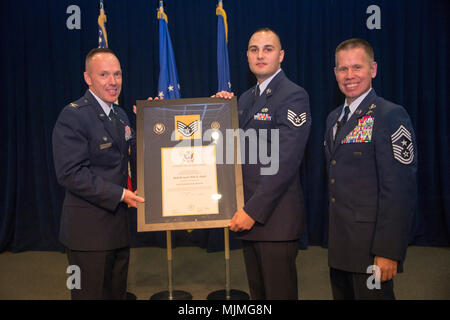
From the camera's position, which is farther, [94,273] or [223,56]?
[223,56]

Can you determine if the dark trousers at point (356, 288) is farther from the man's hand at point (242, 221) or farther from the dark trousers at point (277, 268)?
the man's hand at point (242, 221)

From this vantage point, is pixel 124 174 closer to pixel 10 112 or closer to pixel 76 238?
pixel 76 238

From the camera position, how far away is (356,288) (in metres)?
1.75

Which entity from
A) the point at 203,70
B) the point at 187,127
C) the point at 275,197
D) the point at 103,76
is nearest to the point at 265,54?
the point at 187,127

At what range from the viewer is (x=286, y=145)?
6.21ft

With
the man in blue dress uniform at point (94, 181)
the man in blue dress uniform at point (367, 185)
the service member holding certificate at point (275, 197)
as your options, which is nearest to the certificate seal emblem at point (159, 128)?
the man in blue dress uniform at point (94, 181)

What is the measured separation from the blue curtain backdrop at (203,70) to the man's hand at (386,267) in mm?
2897

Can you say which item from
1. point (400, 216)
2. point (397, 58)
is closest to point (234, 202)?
point (400, 216)

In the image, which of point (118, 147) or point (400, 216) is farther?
point (118, 147)

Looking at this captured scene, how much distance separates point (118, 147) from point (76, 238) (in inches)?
23.4

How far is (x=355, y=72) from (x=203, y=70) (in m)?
2.98

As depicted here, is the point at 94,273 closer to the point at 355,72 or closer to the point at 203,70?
the point at 355,72

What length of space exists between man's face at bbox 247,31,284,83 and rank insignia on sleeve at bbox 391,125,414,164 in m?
0.84

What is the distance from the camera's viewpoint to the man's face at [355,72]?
1.89 m
